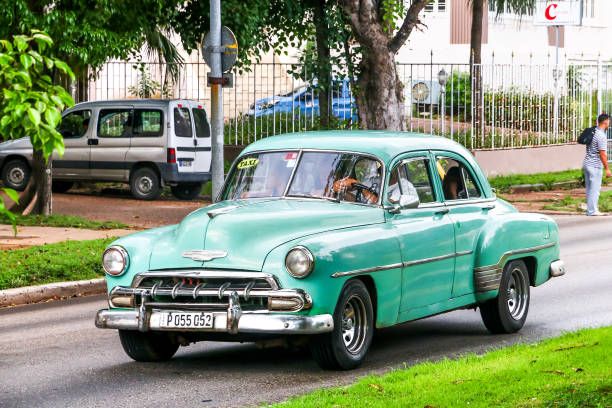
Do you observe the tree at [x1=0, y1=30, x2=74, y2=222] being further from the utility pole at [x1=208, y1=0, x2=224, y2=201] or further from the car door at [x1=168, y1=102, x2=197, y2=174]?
the car door at [x1=168, y1=102, x2=197, y2=174]

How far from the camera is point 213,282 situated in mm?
7918

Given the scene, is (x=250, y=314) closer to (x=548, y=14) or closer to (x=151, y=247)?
(x=151, y=247)

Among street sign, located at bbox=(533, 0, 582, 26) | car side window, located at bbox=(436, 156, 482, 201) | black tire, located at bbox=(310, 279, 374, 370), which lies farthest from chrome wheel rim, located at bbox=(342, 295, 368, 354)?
street sign, located at bbox=(533, 0, 582, 26)

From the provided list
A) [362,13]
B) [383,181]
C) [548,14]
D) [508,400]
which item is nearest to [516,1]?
[548,14]

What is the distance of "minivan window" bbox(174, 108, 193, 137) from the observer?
23.2 m

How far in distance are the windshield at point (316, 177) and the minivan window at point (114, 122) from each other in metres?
14.8

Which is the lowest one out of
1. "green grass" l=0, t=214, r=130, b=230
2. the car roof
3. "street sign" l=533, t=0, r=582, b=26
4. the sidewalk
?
the sidewalk

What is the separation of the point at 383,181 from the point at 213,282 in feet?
5.49

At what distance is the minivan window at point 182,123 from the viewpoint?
2323 centimetres

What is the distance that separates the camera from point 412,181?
9211 mm

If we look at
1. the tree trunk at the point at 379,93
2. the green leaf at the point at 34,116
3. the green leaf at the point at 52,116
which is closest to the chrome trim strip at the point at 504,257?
the green leaf at the point at 52,116

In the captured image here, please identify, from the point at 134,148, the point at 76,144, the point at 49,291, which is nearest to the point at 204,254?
the point at 49,291

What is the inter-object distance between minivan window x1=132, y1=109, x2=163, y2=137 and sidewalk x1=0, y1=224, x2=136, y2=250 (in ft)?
18.8

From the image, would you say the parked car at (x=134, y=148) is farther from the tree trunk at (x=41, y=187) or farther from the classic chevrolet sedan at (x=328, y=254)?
the classic chevrolet sedan at (x=328, y=254)
